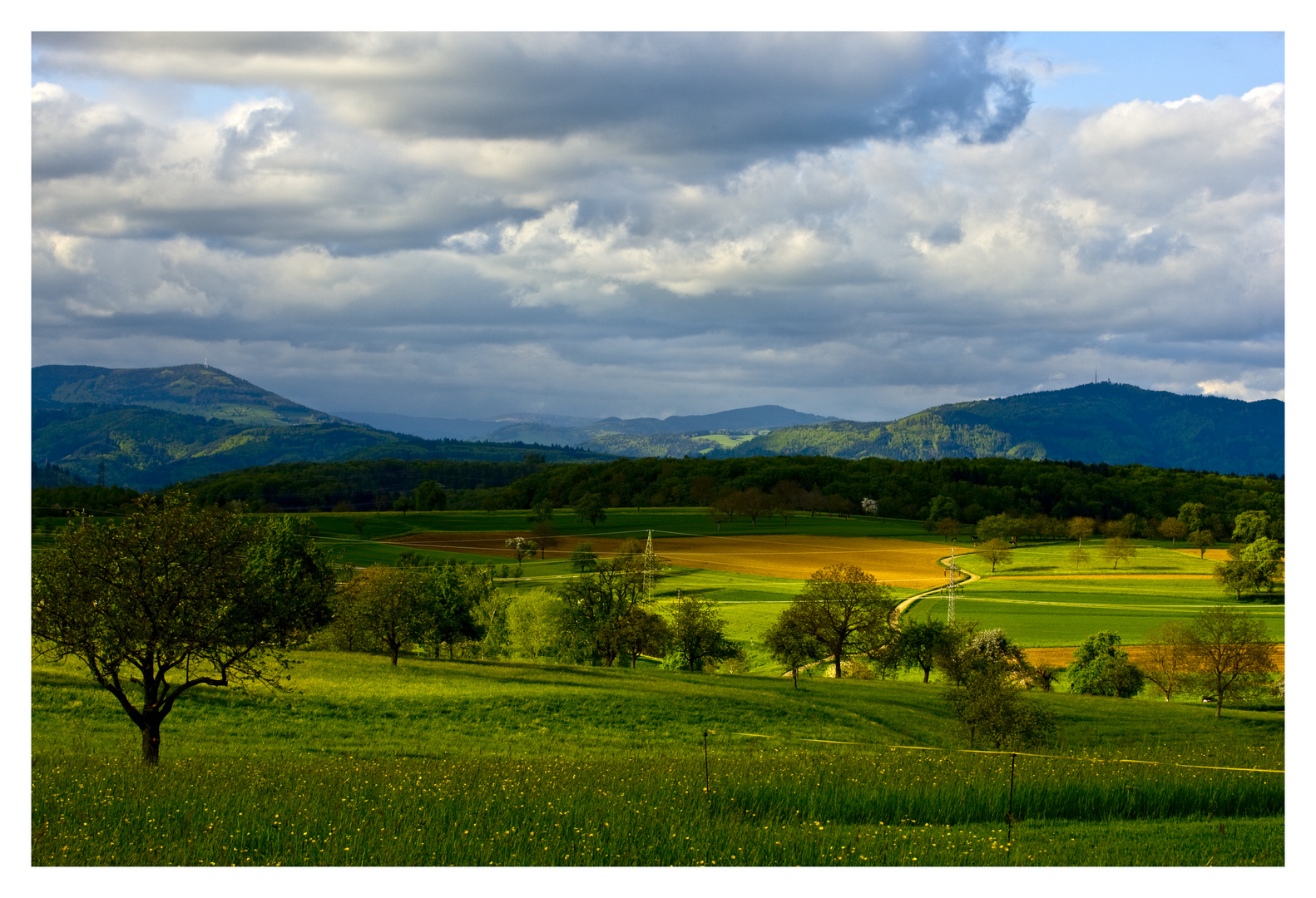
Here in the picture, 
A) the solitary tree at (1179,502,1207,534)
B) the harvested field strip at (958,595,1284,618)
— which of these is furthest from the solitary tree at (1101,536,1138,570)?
the harvested field strip at (958,595,1284,618)

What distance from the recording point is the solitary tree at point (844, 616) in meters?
59.1

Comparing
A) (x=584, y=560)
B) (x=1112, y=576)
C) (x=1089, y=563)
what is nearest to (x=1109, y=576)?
(x=1112, y=576)

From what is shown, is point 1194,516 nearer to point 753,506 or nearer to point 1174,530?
point 1174,530

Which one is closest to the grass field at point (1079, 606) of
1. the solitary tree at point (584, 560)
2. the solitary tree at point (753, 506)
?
the solitary tree at point (584, 560)

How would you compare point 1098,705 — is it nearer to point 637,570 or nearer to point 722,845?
point 637,570

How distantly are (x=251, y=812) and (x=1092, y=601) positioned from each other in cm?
9904

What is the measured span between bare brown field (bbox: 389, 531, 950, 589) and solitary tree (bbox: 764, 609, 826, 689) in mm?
27891

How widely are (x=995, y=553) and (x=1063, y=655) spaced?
42.9 metres

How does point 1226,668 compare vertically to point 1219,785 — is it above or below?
below

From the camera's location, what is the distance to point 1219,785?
13.7 metres

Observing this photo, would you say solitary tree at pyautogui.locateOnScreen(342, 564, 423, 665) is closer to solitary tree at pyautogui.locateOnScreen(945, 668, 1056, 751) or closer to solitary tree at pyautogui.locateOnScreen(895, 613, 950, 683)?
solitary tree at pyautogui.locateOnScreen(945, 668, 1056, 751)

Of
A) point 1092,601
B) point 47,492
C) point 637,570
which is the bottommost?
point 1092,601

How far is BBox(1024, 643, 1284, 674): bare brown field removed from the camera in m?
65.1

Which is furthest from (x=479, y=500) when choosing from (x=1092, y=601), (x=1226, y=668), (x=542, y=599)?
(x=1226, y=668)
